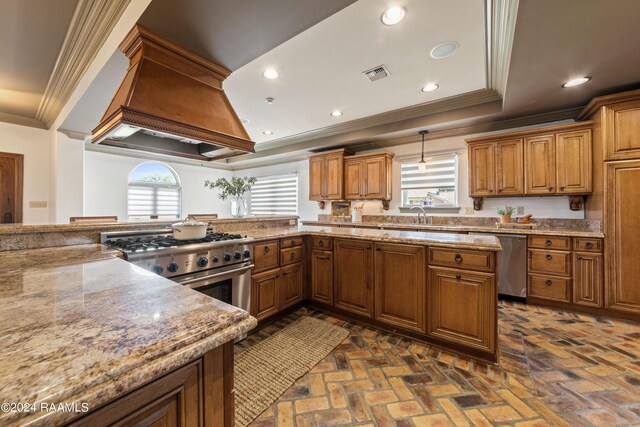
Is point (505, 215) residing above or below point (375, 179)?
below

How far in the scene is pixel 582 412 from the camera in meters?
1.51

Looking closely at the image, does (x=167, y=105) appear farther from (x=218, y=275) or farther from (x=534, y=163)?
(x=534, y=163)

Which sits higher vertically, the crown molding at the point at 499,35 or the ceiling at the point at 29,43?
the ceiling at the point at 29,43

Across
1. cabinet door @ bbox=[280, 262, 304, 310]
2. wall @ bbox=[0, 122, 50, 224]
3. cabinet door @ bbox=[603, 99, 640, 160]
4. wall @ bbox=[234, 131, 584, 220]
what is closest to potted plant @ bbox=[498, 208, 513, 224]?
wall @ bbox=[234, 131, 584, 220]

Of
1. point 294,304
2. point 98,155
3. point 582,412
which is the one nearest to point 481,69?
point 582,412

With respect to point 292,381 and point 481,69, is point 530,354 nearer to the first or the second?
point 292,381

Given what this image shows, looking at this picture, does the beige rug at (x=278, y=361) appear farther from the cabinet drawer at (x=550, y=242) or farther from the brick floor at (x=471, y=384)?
the cabinet drawer at (x=550, y=242)

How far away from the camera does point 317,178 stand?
5.36 metres

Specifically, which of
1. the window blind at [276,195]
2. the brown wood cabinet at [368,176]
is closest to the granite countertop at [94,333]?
the brown wood cabinet at [368,176]

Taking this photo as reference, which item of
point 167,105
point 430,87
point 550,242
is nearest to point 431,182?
point 430,87

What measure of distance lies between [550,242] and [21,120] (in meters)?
7.93

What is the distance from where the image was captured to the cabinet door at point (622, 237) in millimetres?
2664

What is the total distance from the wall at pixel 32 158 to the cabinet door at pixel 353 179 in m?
5.27

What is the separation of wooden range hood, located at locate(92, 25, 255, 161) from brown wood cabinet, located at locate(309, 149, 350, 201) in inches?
114
